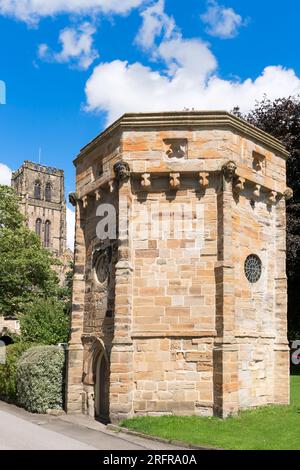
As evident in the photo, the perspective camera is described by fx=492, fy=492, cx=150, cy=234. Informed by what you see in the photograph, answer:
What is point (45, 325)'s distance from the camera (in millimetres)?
26969

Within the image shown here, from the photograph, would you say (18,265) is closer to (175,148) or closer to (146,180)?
(146,180)

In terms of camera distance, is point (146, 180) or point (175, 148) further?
point (175, 148)

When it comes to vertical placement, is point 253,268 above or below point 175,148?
below

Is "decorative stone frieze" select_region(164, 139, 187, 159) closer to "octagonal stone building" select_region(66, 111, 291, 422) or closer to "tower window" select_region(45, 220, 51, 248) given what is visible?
"octagonal stone building" select_region(66, 111, 291, 422)

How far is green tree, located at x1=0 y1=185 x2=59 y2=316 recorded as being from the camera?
32.4m

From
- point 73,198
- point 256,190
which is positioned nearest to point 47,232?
point 73,198

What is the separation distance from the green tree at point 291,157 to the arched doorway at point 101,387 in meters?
11.7

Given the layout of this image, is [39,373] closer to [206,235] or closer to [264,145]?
[206,235]

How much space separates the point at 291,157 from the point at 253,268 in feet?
37.0

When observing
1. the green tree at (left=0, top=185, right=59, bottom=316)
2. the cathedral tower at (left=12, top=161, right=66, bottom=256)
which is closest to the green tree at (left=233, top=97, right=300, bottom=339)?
the green tree at (left=0, top=185, right=59, bottom=316)

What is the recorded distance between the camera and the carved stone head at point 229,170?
14445 millimetres

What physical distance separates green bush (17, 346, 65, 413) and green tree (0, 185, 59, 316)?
14497mm

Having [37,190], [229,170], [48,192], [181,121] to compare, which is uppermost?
[37,190]

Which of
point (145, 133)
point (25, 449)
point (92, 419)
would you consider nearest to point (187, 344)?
point (92, 419)
